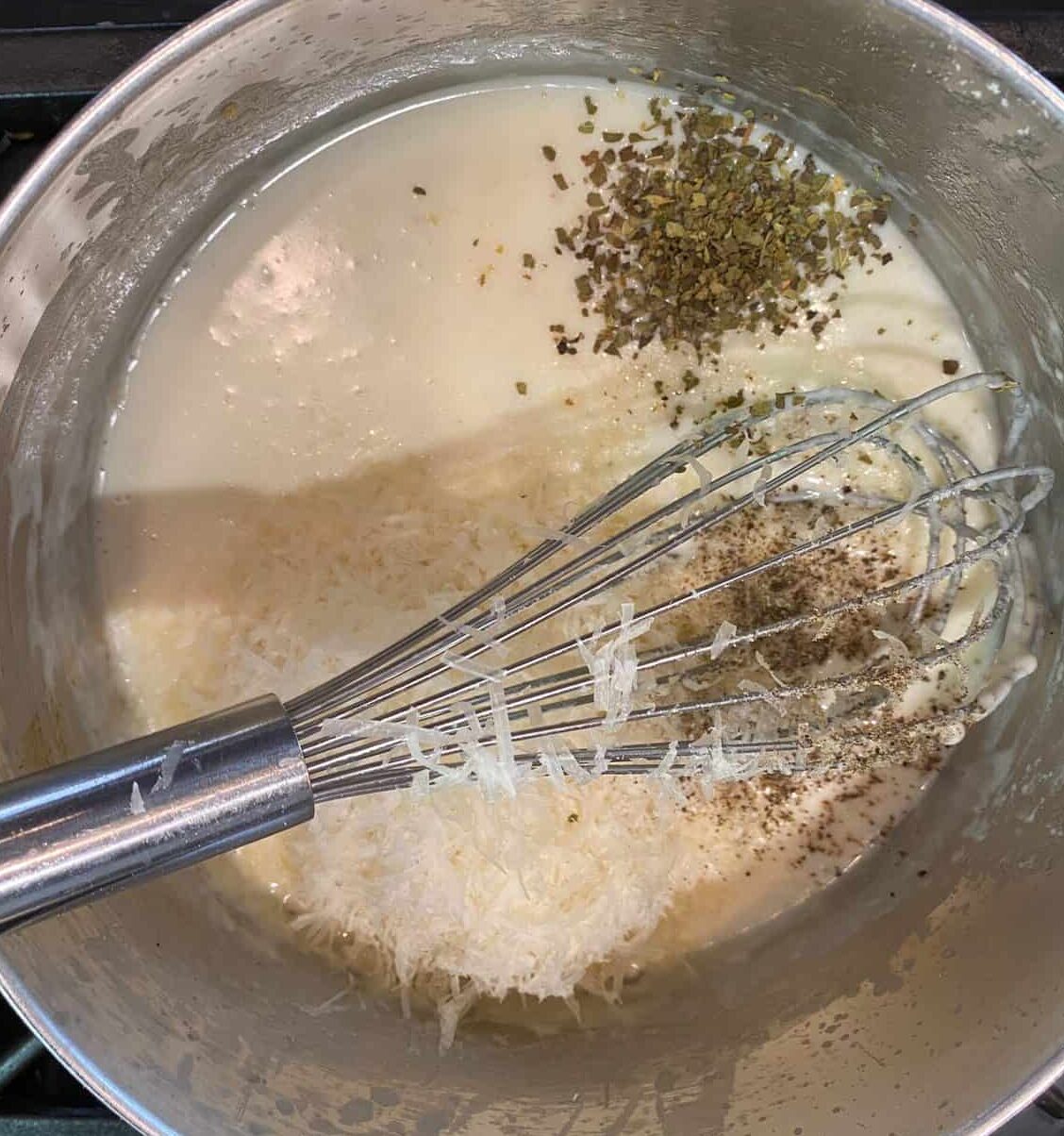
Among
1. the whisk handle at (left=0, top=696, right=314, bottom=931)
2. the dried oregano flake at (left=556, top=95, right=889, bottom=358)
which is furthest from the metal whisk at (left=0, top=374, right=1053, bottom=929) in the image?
the dried oregano flake at (left=556, top=95, right=889, bottom=358)

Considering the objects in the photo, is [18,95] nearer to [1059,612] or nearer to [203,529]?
[203,529]

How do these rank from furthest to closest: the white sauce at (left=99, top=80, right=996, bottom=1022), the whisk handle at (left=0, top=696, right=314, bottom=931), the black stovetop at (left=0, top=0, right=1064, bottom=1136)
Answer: the white sauce at (left=99, top=80, right=996, bottom=1022) → the black stovetop at (left=0, top=0, right=1064, bottom=1136) → the whisk handle at (left=0, top=696, right=314, bottom=931)

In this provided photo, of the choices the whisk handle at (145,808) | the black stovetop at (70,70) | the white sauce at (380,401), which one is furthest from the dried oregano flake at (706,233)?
the whisk handle at (145,808)

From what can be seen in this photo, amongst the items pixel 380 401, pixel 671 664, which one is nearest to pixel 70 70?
pixel 380 401

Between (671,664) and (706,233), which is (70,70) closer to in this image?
(706,233)

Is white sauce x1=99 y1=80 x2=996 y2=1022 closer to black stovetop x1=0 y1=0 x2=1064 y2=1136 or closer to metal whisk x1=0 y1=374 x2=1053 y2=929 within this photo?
metal whisk x1=0 y1=374 x2=1053 y2=929

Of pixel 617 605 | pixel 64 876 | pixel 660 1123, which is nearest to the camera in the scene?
pixel 64 876

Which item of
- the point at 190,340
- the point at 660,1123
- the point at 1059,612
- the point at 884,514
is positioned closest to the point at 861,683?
the point at 884,514
